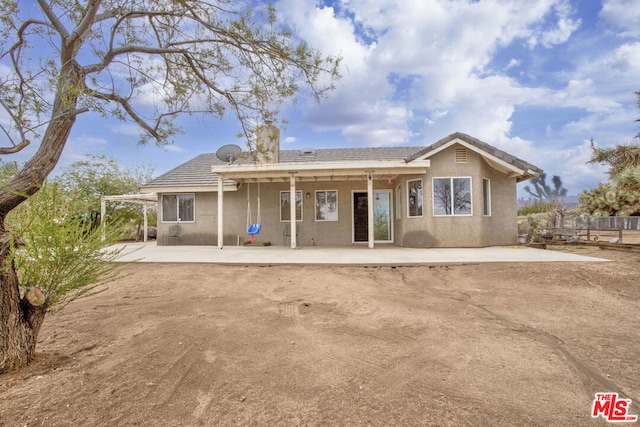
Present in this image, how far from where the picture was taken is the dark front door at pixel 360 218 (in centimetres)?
1295

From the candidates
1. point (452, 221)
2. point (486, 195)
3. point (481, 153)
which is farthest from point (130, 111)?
point (486, 195)

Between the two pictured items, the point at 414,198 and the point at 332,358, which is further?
the point at 414,198

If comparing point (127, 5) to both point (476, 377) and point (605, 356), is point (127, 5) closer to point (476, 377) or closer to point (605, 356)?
point (476, 377)

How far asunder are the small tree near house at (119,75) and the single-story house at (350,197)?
4.28 m

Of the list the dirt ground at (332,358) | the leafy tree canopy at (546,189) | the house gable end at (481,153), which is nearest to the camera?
the dirt ground at (332,358)

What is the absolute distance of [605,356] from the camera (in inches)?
120

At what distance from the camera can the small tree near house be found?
2.78 metres

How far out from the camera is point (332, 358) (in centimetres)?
298

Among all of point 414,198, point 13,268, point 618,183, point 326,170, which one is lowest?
point 13,268

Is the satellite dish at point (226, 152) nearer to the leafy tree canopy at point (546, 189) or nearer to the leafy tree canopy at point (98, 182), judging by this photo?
the leafy tree canopy at point (98, 182)

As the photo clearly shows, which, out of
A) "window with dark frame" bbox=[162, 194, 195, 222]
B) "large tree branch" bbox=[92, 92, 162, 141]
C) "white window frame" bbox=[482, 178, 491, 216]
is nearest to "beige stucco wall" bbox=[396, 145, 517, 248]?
"white window frame" bbox=[482, 178, 491, 216]

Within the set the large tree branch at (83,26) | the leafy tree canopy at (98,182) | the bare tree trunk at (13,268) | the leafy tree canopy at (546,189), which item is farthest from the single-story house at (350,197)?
the leafy tree canopy at (546,189)

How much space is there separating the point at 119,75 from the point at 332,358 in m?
4.47

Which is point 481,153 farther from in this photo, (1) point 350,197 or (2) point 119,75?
(2) point 119,75
